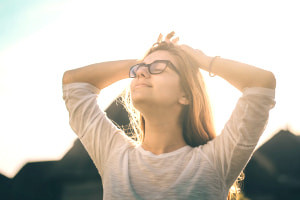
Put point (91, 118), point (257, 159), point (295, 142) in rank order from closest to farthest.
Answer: point (91, 118), point (257, 159), point (295, 142)

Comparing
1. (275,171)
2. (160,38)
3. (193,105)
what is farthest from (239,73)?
(275,171)

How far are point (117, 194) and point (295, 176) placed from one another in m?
18.3

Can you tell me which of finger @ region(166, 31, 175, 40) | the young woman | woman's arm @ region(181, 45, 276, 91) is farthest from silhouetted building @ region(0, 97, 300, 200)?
woman's arm @ region(181, 45, 276, 91)

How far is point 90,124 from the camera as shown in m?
2.51

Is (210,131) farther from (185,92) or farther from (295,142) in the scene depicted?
(295,142)

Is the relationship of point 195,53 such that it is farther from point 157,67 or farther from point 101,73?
point 101,73

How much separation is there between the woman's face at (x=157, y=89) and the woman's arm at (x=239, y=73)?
298mm

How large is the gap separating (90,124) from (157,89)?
0.63 metres

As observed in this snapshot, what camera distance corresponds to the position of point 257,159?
1677 cm

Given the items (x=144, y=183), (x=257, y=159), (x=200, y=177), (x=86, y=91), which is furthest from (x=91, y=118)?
(x=257, y=159)

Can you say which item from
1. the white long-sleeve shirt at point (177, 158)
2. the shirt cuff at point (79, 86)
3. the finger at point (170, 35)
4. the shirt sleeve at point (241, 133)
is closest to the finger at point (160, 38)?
the finger at point (170, 35)

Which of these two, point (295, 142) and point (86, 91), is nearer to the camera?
point (86, 91)

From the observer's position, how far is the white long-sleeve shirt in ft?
6.86

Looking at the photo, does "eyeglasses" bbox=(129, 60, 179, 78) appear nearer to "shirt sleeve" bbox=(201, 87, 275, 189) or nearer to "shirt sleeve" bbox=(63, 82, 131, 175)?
"shirt sleeve" bbox=(63, 82, 131, 175)
